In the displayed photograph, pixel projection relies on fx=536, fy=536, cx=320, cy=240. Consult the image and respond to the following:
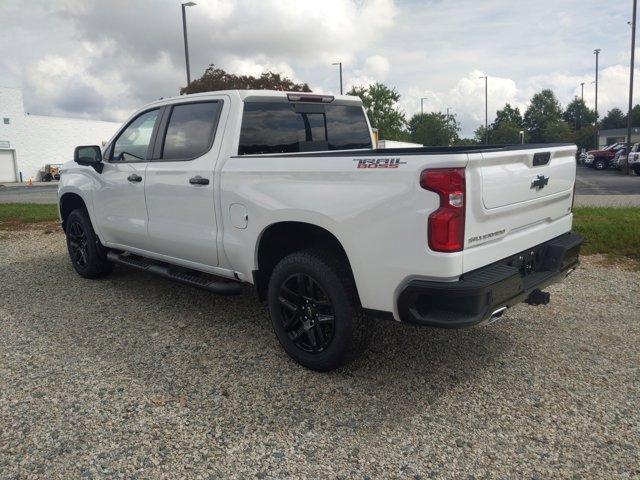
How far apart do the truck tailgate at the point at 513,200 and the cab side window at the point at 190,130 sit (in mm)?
2173

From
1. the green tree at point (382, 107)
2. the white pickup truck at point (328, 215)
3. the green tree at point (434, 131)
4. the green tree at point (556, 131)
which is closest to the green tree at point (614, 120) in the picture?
the green tree at point (556, 131)

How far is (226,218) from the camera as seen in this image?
392 cm

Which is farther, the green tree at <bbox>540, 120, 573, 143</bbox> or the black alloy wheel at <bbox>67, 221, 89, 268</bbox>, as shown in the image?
the green tree at <bbox>540, 120, 573, 143</bbox>

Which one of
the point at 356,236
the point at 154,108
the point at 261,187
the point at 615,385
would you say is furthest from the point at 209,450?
the point at 154,108

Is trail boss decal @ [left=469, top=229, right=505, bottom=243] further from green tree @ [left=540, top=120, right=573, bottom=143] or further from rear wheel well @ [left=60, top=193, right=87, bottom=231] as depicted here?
green tree @ [left=540, top=120, right=573, bottom=143]

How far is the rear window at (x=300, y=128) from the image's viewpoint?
4.16 m

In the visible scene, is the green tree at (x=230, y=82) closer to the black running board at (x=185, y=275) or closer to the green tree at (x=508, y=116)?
the black running board at (x=185, y=275)

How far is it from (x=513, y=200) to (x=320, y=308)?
1360 mm

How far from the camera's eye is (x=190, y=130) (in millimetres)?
4414

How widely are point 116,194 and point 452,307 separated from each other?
3.67 meters

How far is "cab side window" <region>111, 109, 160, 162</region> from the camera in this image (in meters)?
4.89

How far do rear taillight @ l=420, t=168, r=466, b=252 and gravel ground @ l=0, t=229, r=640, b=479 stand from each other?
105cm

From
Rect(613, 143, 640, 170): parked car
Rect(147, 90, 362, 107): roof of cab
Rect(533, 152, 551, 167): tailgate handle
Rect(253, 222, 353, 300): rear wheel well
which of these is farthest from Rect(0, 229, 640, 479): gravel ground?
Rect(613, 143, 640, 170): parked car

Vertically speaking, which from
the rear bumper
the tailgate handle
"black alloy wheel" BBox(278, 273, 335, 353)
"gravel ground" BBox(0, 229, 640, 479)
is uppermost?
the tailgate handle
